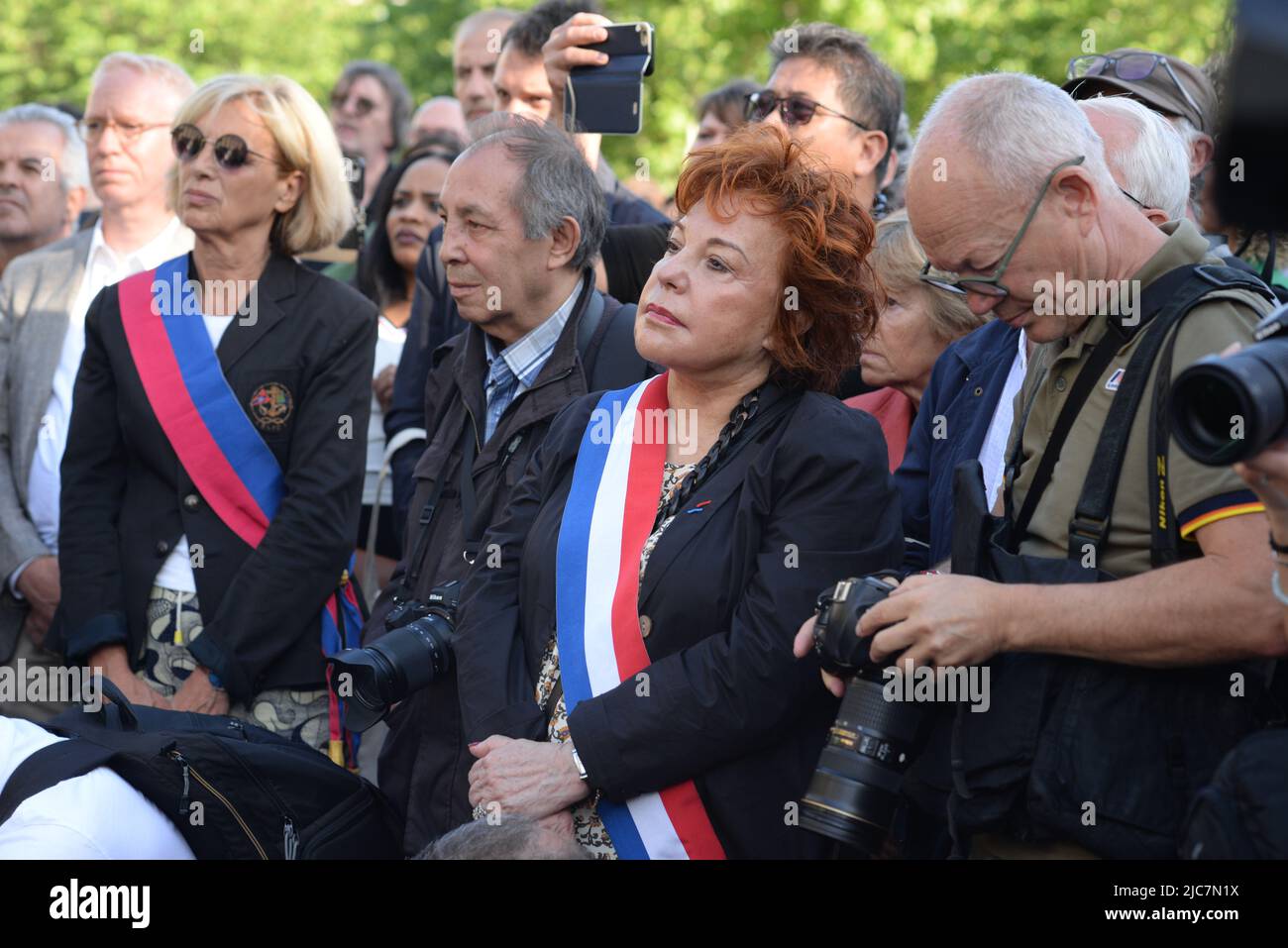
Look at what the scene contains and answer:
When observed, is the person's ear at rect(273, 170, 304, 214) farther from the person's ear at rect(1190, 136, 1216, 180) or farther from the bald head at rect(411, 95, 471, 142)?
the bald head at rect(411, 95, 471, 142)

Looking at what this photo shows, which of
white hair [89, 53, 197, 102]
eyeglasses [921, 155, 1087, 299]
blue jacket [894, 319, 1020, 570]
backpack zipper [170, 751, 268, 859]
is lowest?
backpack zipper [170, 751, 268, 859]

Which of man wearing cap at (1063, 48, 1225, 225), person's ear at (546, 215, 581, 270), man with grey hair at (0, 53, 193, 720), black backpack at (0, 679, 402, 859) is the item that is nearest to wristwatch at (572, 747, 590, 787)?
black backpack at (0, 679, 402, 859)

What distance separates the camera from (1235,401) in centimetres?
219

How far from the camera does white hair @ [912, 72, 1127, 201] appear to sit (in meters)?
2.87

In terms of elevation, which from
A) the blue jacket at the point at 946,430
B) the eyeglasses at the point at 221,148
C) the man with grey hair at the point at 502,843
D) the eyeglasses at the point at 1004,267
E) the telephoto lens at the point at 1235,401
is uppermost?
the eyeglasses at the point at 221,148

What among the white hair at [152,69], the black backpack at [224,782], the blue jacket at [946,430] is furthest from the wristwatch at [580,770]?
the white hair at [152,69]

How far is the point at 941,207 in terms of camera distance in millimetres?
2941

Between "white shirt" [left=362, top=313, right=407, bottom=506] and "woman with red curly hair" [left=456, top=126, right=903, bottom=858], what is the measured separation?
197cm

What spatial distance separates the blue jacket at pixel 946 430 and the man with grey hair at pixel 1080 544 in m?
0.52

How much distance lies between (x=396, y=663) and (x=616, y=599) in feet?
1.92

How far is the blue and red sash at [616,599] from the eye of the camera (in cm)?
305

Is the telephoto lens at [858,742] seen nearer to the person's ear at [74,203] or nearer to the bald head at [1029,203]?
the bald head at [1029,203]
